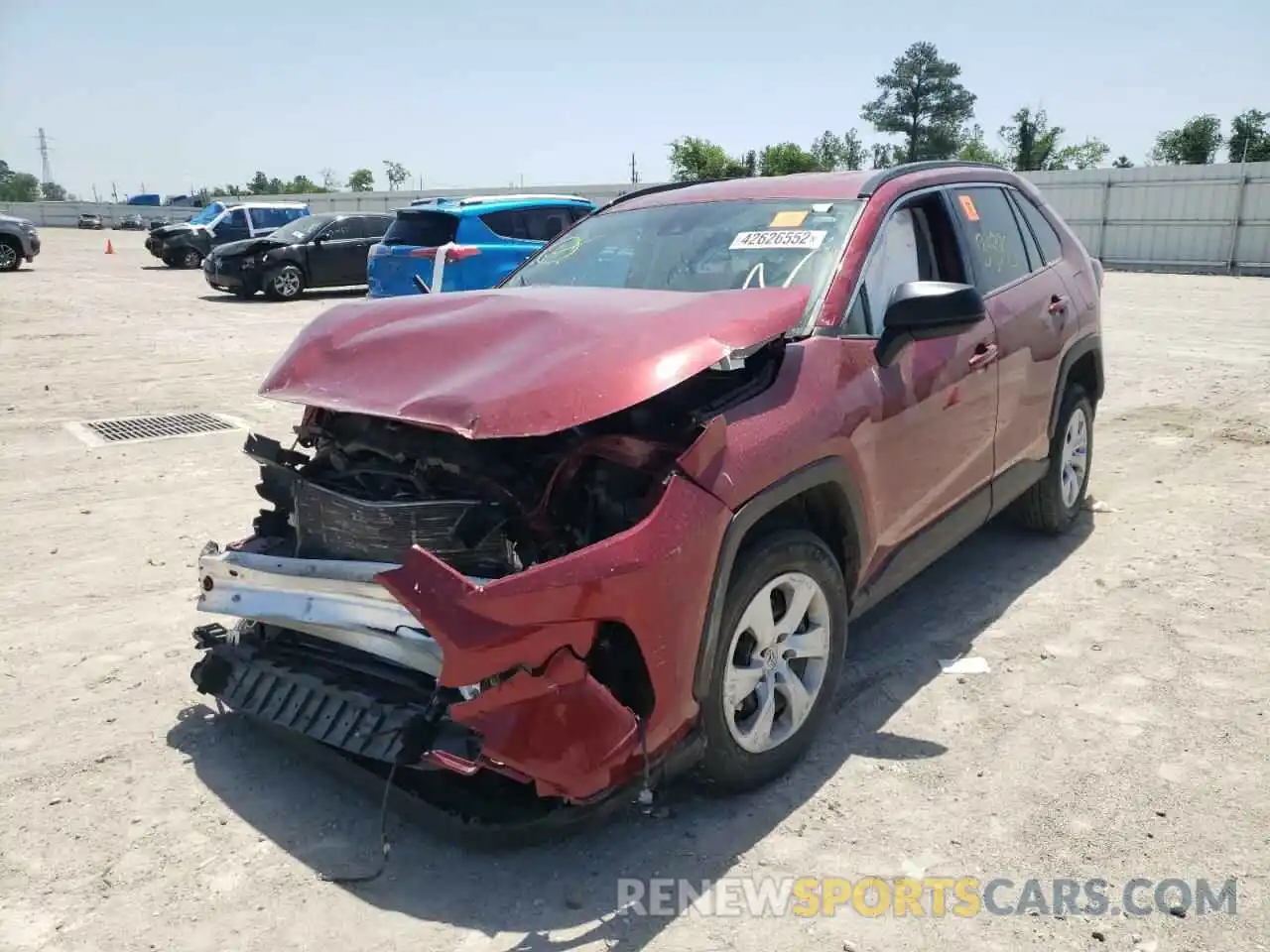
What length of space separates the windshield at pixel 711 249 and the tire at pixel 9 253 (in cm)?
2211

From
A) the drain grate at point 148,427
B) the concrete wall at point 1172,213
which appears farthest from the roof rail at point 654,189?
the concrete wall at point 1172,213

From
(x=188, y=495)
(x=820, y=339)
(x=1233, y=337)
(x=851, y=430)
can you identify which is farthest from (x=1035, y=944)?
(x=1233, y=337)

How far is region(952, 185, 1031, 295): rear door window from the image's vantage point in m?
4.21

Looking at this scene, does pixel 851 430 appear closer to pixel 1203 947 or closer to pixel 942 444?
pixel 942 444

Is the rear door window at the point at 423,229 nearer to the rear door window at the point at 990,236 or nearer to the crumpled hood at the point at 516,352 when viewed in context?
the rear door window at the point at 990,236

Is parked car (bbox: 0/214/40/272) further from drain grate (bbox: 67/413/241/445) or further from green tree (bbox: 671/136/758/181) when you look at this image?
green tree (bbox: 671/136/758/181)

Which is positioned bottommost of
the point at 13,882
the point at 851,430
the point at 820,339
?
the point at 13,882

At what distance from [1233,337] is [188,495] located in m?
11.8

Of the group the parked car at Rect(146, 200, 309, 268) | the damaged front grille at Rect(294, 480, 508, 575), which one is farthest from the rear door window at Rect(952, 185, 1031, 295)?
the parked car at Rect(146, 200, 309, 268)

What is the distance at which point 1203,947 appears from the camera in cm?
235

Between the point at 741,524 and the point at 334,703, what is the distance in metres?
1.31

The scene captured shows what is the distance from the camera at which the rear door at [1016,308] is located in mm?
4203

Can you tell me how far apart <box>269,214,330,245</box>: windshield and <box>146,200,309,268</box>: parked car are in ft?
14.7

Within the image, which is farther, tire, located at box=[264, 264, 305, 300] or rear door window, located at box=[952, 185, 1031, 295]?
tire, located at box=[264, 264, 305, 300]
